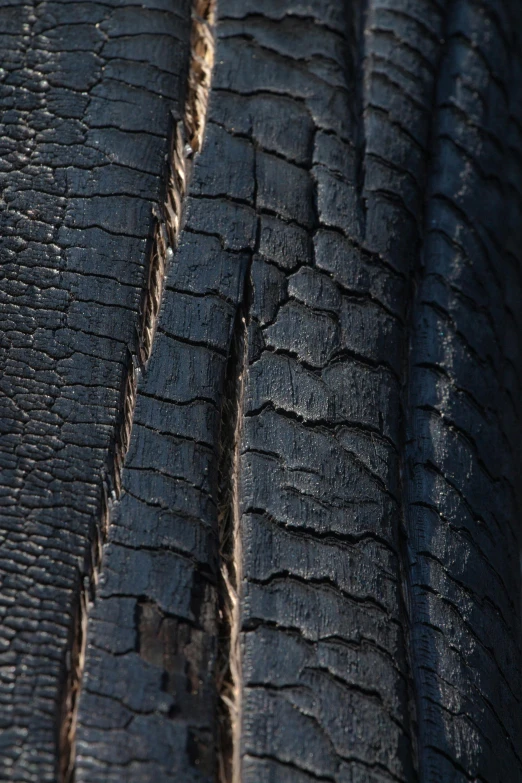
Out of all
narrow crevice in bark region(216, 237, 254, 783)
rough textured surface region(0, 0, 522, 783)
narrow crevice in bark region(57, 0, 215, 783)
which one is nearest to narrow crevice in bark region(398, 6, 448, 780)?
rough textured surface region(0, 0, 522, 783)

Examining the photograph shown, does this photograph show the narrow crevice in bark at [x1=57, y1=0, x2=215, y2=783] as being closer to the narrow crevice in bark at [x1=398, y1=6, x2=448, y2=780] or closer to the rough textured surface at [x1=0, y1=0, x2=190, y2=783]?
the rough textured surface at [x1=0, y1=0, x2=190, y2=783]

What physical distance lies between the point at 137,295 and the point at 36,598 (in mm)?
294

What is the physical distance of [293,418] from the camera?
78 centimetres

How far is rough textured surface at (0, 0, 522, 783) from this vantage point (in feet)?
2.09

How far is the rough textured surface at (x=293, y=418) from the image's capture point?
0.64m

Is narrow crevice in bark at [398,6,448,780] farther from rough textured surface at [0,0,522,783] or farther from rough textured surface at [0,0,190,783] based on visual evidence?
rough textured surface at [0,0,190,783]

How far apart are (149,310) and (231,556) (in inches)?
9.5

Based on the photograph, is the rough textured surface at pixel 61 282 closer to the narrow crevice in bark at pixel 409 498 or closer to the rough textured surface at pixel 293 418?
the rough textured surface at pixel 293 418

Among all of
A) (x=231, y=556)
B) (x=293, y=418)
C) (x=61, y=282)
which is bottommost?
(x=231, y=556)

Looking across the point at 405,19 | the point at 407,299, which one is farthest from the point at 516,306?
the point at 405,19

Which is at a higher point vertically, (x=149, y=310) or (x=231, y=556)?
(x=149, y=310)

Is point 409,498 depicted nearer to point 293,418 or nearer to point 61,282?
point 293,418

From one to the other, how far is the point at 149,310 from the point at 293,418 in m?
0.17

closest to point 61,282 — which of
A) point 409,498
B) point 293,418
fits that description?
point 293,418
